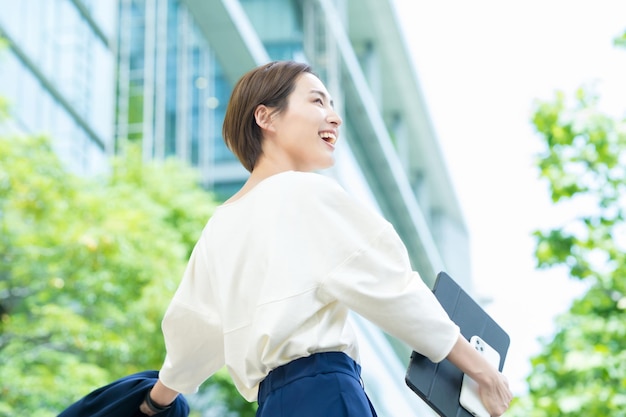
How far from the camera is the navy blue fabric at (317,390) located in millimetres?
1643

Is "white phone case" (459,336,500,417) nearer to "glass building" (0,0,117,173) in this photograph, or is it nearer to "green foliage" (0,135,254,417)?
"green foliage" (0,135,254,417)

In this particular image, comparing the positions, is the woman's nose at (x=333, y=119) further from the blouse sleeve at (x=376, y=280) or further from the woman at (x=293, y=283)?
the blouse sleeve at (x=376, y=280)

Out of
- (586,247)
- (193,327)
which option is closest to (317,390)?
(193,327)

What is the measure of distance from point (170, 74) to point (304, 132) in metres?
12.8

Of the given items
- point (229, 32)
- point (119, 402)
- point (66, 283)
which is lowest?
point (66, 283)

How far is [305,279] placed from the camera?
1692mm

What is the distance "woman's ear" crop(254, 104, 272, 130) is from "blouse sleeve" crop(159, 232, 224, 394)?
0.83 ft

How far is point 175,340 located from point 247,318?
0.24 m

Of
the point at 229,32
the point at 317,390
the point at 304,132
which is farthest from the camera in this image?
the point at 229,32

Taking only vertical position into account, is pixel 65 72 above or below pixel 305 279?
below

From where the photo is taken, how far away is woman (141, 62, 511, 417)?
1659 millimetres

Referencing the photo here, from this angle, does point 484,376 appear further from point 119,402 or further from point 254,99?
point 119,402

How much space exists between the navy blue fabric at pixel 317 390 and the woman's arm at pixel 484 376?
6.8 inches

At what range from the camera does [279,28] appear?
1183cm
